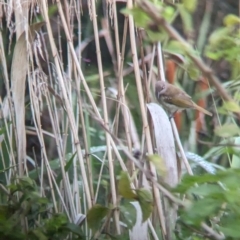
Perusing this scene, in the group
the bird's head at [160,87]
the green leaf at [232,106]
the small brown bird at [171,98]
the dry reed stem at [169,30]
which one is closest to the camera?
the dry reed stem at [169,30]

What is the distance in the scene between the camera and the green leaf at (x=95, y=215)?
74.5 inches

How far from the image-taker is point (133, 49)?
1.98 m

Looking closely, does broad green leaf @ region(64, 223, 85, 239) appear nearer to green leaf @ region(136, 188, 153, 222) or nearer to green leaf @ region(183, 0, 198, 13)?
green leaf @ region(136, 188, 153, 222)

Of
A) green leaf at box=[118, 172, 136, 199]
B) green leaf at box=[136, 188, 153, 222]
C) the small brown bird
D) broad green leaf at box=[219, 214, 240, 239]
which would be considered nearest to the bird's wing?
the small brown bird

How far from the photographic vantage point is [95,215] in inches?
74.7

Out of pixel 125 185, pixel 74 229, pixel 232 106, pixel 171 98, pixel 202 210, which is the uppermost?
pixel 232 106

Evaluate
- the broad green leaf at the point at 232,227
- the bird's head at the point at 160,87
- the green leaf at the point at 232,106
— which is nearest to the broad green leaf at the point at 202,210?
the broad green leaf at the point at 232,227

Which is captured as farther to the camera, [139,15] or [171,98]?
[171,98]

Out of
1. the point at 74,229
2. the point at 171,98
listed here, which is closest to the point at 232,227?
the point at 74,229

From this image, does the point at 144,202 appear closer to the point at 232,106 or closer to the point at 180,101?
the point at 232,106

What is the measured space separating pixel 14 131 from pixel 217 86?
50.8 inches

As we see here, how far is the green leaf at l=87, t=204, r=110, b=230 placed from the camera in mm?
1892

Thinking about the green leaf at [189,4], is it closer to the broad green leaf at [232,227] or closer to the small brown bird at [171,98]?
the broad green leaf at [232,227]

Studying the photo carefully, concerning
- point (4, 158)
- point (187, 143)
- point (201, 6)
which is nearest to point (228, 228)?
point (4, 158)
